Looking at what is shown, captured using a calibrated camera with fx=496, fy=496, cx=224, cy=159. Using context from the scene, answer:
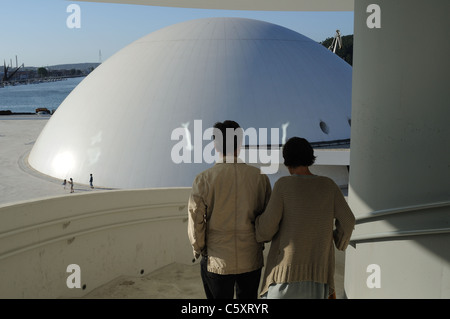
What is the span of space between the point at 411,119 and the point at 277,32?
1942 centimetres

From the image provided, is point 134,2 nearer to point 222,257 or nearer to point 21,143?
point 222,257

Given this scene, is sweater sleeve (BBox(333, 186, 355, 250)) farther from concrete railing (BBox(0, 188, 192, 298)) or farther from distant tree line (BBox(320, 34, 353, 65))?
distant tree line (BBox(320, 34, 353, 65))

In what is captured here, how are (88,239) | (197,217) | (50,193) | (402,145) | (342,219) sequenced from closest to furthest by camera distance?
(342,219) < (197,217) < (402,145) < (88,239) < (50,193)

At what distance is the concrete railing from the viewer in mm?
5770

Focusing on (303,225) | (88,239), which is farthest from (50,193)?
(303,225)

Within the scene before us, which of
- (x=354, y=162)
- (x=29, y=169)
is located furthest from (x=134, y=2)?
(x=29, y=169)

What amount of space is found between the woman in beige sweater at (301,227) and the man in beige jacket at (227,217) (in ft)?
0.93

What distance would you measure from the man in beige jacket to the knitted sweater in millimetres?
303

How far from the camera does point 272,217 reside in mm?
3406

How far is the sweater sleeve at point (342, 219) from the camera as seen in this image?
11.4ft

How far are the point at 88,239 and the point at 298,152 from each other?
4.16 m

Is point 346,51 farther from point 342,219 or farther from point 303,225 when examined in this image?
point 303,225

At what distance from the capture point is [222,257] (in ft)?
12.1

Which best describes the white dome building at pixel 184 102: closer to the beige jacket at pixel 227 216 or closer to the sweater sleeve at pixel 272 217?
the beige jacket at pixel 227 216
